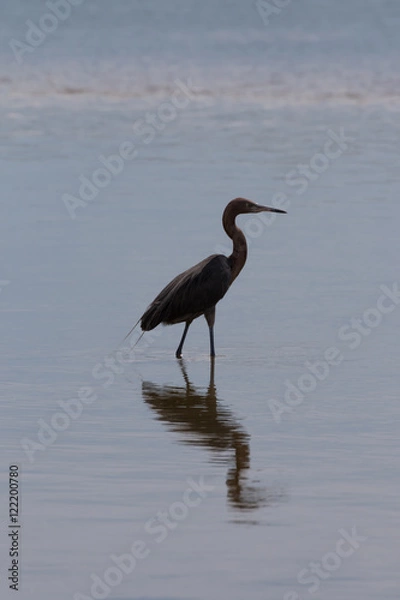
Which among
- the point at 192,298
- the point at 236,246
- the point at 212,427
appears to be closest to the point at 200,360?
the point at 192,298

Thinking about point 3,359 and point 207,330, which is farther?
point 207,330

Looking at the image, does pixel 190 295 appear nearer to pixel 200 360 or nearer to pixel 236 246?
pixel 200 360

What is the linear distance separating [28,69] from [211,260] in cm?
2470

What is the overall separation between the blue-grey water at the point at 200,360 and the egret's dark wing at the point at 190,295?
0.31 metres

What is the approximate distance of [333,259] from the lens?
14.4 m

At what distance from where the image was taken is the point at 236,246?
12.1m

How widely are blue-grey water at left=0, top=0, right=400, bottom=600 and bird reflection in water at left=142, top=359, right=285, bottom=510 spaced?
0.8 inches

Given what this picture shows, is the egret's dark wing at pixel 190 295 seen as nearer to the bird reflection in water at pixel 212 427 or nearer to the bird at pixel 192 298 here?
the bird at pixel 192 298

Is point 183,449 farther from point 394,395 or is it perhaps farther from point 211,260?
point 211,260

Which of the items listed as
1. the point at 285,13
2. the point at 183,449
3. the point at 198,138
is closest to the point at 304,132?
the point at 198,138

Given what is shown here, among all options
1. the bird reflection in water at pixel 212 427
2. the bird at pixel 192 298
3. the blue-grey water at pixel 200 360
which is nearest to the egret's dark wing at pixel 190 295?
the bird at pixel 192 298

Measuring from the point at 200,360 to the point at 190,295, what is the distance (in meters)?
0.50

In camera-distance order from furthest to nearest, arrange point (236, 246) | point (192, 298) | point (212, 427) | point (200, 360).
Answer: point (236, 246) → point (192, 298) → point (200, 360) → point (212, 427)

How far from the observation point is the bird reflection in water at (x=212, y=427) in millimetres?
7691
